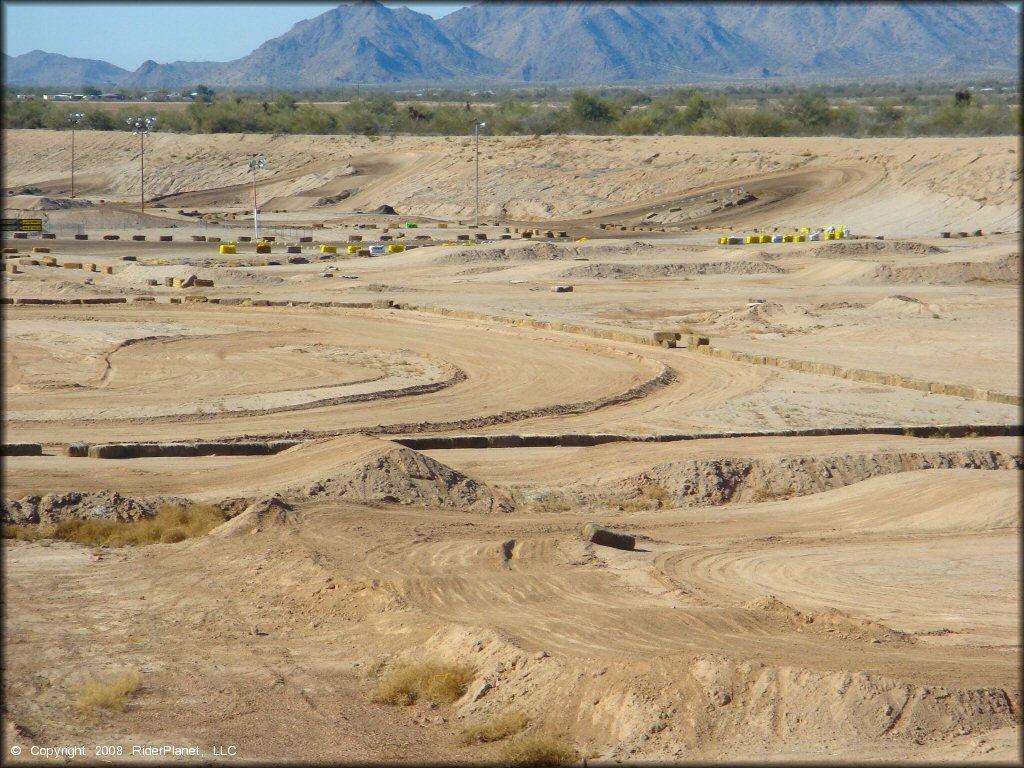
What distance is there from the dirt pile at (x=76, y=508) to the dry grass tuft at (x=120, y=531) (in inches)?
6.4

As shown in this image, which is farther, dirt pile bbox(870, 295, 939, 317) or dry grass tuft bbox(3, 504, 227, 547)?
dirt pile bbox(870, 295, 939, 317)

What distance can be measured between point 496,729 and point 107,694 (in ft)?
12.0

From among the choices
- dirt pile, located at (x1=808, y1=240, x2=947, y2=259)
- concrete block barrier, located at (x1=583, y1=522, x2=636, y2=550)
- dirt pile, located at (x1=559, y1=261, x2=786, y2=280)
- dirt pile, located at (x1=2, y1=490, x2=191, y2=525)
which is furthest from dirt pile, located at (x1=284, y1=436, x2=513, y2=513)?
dirt pile, located at (x1=808, y1=240, x2=947, y2=259)

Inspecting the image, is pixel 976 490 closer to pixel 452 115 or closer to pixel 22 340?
pixel 22 340

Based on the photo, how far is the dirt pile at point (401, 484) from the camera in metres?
18.9

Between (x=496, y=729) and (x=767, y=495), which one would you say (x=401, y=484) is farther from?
(x=496, y=729)

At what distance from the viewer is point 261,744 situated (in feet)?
36.4

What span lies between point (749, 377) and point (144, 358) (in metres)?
14.6

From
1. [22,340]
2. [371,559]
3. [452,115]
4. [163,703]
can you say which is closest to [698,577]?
[371,559]

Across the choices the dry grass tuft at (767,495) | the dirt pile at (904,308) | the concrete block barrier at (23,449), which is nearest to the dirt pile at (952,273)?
the dirt pile at (904,308)

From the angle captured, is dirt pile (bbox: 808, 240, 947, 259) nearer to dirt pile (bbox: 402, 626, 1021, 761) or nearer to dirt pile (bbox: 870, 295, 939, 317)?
dirt pile (bbox: 870, 295, 939, 317)

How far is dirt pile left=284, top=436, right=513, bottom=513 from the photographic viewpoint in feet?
62.1

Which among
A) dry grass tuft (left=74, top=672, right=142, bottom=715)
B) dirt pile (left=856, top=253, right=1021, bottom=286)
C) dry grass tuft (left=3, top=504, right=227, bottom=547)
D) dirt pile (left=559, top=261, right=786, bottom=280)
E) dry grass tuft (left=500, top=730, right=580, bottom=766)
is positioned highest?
dirt pile (left=856, top=253, right=1021, bottom=286)

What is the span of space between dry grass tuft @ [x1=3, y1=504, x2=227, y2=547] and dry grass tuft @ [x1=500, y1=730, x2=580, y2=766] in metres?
7.80
